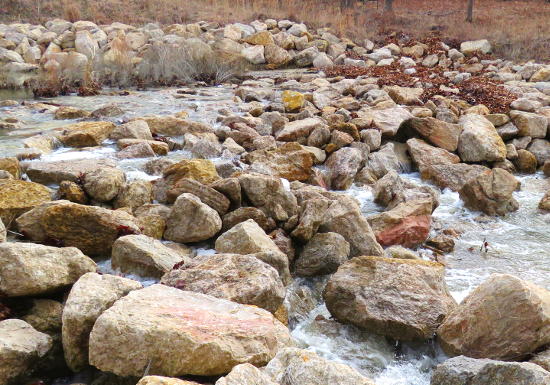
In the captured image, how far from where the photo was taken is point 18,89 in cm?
1463

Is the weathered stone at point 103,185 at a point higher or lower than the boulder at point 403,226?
higher

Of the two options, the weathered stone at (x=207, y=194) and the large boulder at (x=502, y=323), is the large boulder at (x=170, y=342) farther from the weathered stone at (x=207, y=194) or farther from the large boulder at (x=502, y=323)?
the weathered stone at (x=207, y=194)

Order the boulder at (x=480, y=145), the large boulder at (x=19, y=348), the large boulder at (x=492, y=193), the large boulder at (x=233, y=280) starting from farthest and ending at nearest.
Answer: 1. the boulder at (x=480, y=145)
2. the large boulder at (x=492, y=193)
3. the large boulder at (x=233, y=280)
4. the large boulder at (x=19, y=348)

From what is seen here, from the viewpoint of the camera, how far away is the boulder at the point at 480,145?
9.71 metres

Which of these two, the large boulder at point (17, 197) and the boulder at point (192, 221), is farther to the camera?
the boulder at point (192, 221)

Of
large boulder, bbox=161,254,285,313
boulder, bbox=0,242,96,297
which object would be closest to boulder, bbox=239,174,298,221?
large boulder, bbox=161,254,285,313

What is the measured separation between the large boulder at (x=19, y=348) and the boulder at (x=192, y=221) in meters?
2.32

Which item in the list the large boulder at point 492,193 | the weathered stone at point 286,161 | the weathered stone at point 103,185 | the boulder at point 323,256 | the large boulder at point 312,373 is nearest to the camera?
the large boulder at point 312,373

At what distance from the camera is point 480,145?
9727 mm

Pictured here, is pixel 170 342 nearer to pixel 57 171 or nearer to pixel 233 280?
pixel 233 280

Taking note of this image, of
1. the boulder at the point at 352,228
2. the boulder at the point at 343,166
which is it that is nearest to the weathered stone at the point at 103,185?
the boulder at the point at 352,228

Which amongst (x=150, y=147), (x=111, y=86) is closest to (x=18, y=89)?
(x=111, y=86)

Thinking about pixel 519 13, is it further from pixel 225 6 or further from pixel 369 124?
pixel 369 124

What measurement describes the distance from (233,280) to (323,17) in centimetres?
2533
